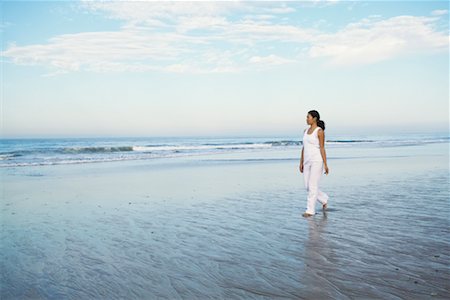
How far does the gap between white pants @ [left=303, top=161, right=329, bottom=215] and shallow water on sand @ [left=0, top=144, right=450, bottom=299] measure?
264 mm

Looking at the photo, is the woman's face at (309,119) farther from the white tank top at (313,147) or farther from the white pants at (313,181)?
the white pants at (313,181)

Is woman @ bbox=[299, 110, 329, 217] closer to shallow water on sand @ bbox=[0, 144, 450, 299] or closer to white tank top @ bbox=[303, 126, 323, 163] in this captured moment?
white tank top @ bbox=[303, 126, 323, 163]

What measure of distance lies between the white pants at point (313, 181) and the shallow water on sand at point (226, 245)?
264 mm

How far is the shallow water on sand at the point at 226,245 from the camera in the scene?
3889 mm

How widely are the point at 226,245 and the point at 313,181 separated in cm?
284

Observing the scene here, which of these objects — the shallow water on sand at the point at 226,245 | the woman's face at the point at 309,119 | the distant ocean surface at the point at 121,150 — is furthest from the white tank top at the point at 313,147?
the distant ocean surface at the point at 121,150

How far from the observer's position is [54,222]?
695 cm

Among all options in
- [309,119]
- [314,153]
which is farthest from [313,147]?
[309,119]

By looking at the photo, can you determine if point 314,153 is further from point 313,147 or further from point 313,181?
point 313,181

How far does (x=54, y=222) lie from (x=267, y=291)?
4620 mm

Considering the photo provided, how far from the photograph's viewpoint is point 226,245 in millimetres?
5316

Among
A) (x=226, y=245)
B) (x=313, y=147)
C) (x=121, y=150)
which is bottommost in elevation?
(x=226, y=245)

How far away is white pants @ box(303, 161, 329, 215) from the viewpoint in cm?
730

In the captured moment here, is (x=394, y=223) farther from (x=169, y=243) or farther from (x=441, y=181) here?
(x=441, y=181)
